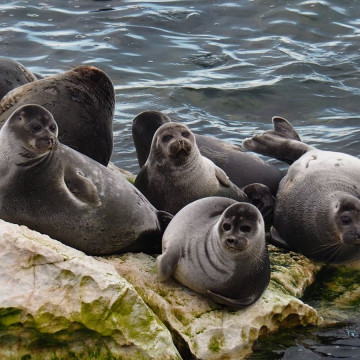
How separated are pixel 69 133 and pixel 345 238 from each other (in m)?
2.52

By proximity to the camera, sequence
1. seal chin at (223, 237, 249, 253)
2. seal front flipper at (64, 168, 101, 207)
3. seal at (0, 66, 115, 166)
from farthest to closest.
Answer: seal at (0, 66, 115, 166) → seal front flipper at (64, 168, 101, 207) → seal chin at (223, 237, 249, 253)

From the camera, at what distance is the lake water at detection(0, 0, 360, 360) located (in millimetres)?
12641

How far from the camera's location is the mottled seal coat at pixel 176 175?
7953mm

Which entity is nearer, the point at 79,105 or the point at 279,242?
the point at 279,242

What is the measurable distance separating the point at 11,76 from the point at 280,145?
113 inches

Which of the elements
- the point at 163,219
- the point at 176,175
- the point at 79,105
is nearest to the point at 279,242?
the point at 176,175

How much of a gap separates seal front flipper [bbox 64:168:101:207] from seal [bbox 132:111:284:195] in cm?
225

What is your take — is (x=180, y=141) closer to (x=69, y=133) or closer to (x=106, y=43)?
(x=69, y=133)

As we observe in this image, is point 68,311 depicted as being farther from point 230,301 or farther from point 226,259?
point 226,259

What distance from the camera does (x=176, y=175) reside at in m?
8.02

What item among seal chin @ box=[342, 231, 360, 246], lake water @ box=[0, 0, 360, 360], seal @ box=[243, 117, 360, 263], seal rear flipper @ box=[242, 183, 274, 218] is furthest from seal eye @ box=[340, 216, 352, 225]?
lake water @ box=[0, 0, 360, 360]

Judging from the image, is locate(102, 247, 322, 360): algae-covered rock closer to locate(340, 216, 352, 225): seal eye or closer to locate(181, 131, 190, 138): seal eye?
locate(340, 216, 352, 225): seal eye

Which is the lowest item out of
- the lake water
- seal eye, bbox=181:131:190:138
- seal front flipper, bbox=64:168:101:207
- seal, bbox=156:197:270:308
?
the lake water

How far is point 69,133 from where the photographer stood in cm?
789
